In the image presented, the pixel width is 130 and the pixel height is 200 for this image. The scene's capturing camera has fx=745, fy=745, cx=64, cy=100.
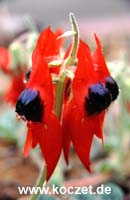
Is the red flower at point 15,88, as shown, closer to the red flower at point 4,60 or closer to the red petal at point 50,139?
the red flower at point 4,60

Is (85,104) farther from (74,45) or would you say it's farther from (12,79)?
(12,79)

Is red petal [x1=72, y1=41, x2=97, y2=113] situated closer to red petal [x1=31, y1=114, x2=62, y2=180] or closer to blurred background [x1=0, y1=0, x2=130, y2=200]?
red petal [x1=31, y1=114, x2=62, y2=180]

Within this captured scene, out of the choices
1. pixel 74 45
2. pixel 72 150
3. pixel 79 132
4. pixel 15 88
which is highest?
pixel 74 45

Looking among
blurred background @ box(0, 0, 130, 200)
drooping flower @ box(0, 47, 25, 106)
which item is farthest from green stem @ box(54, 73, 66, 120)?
drooping flower @ box(0, 47, 25, 106)

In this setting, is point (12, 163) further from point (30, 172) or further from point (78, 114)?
point (78, 114)

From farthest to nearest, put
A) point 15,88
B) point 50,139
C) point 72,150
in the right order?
point 72,150 < point 15,88 < point 50,139

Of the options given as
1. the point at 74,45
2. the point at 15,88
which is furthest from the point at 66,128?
the point at 15,88
